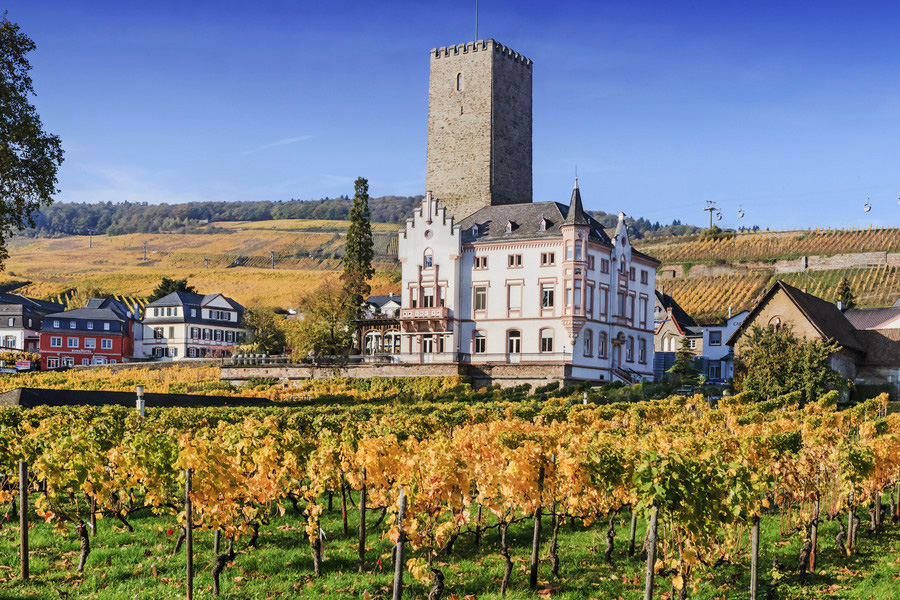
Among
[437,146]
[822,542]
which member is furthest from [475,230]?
[822,542]

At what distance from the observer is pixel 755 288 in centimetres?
11706

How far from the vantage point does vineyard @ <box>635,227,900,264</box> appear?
12425 cm

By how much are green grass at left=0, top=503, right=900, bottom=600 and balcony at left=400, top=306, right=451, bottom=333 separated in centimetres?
4799

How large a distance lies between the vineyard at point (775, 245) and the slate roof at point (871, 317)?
51.6 metres

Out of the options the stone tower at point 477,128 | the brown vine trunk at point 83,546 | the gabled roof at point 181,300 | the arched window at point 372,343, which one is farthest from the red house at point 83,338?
the brown vine trunk at point 83,546

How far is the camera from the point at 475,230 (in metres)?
72.3

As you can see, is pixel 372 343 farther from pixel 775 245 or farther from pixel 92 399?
pixel 775 245

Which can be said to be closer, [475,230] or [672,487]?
[672,487]

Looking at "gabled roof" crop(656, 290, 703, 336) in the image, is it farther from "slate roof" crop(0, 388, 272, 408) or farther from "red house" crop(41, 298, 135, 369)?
"red house" crop(41, 298, 135, 369)

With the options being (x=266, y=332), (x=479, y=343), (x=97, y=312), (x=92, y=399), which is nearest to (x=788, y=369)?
(x=479, y=343)

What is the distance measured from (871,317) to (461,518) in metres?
62.8

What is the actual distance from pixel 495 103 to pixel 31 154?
48544 mm

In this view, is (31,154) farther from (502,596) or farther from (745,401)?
(745,401)

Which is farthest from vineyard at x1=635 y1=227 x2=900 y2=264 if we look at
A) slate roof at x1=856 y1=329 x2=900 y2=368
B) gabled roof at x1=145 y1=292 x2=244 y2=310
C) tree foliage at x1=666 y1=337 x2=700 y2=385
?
gabled roof at x1=145 y1=292 x2=244 y2=310
